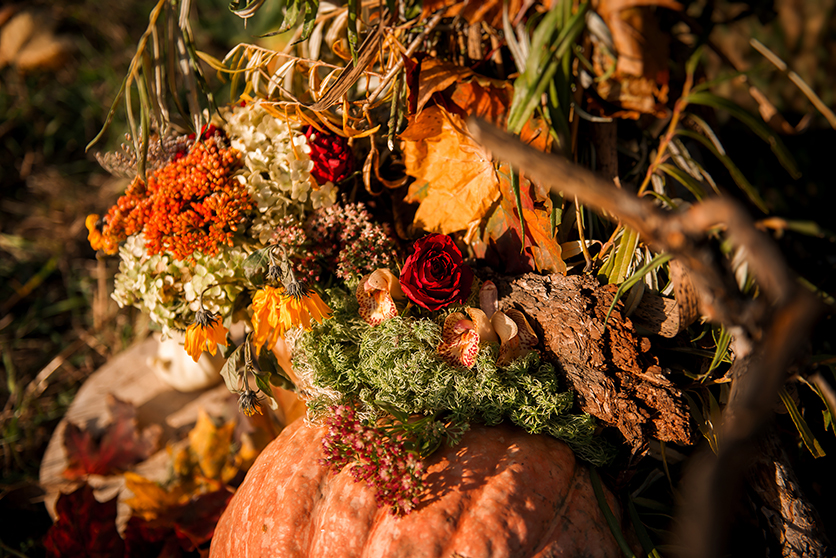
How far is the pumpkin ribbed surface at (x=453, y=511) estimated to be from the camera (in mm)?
940

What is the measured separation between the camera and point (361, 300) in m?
1.19

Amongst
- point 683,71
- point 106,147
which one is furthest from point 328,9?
point 106,147

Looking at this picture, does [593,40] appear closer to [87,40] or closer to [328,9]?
[328,9]

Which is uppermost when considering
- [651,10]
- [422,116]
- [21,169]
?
[651,10]

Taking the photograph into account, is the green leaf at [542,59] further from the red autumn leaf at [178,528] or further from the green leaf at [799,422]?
the red autumn leaf at [178,528]

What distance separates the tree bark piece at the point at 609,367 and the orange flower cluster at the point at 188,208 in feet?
2.60

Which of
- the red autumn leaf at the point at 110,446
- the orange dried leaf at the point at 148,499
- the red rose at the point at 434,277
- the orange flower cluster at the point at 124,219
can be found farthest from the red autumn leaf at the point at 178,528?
the red rose at the point at 434,277

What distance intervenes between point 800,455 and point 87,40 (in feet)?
14.4

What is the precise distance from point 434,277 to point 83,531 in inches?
50.2

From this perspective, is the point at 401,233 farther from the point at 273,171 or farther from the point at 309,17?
the point at 309,17

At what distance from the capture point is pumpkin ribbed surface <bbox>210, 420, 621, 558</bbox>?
940 millimetres

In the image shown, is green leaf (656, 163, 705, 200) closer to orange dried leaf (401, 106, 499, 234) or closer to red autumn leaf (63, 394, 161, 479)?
orange dried leaf (401, 106, 499, 234)

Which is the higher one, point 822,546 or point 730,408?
point 730,408

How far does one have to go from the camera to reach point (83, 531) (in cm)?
135
